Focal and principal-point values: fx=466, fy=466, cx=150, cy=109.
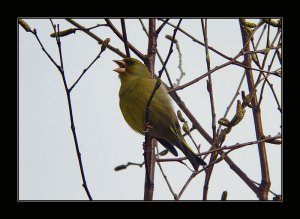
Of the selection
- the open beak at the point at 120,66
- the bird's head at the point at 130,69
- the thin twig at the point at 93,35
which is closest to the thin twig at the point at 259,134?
the thin twig at the point at 93,35

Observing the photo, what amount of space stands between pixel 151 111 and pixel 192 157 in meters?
0.72

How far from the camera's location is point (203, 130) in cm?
356

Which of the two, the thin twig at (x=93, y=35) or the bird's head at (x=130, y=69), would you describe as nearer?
the thin twig at (x=93, y=35)

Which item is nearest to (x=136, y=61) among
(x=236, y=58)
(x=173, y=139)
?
(x=173, y=139)

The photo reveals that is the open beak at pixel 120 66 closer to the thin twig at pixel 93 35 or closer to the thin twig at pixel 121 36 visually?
the thin twig at pixel 93 35

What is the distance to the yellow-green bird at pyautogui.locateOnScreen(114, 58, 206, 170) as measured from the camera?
4.39 m

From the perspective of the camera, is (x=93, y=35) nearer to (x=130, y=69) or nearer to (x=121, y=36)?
(x=121, y=36)

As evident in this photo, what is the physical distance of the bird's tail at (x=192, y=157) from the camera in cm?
365

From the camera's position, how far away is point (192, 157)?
3.98 meters

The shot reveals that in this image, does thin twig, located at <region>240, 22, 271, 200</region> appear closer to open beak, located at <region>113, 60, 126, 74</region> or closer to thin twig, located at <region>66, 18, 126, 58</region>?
thin twig, located at <region>66, 18, 126, 58</region>

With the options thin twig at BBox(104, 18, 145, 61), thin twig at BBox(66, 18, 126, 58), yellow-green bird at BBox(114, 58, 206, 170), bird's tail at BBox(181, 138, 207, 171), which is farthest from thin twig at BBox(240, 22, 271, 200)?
yellow-green bird at BBox(114, 58, 206, 170)

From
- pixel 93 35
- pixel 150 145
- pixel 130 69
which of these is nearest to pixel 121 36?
pixel 93 35

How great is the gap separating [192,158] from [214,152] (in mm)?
970

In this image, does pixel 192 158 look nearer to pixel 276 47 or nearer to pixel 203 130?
pixel 203 130
